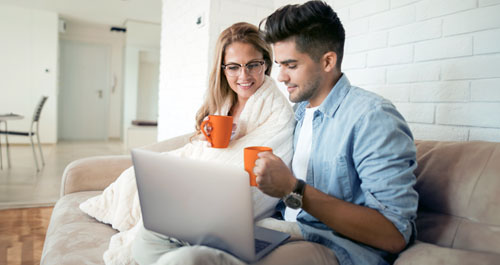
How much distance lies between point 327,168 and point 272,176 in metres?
0.27

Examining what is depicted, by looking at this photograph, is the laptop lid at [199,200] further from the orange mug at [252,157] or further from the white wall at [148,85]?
the white wall at [148,85]

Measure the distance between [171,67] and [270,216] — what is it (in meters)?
2.02

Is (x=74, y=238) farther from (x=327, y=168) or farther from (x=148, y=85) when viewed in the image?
(x=148, y=85)

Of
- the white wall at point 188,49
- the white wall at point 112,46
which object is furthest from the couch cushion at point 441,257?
the white wall at point 112,46

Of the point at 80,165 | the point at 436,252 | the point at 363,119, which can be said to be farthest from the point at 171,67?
the point at 436,252

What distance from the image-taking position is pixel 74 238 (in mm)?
1284

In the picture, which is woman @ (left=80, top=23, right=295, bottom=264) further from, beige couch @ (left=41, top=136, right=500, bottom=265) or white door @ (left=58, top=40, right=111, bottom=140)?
white door @ (left=58, top=40, right=111, bottom=140)

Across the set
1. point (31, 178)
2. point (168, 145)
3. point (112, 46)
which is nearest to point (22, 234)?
point (168, 145)

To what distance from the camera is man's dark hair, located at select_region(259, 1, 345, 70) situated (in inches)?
42.1

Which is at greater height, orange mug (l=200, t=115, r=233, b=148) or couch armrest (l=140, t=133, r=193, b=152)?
orange mug (l=200, t=115, r=233, b=148)

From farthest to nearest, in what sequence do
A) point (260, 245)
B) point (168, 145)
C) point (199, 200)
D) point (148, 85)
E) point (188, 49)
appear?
point (148, 85), point (188, 49), point (168, 145), point (260, 245), point (199, 200)

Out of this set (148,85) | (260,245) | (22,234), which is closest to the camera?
(260,245)

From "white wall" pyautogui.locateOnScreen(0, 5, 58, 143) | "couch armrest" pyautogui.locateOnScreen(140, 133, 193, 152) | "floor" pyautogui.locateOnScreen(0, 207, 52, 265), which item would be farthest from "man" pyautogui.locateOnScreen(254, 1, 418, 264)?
"white wall" pyautogui.locateOnScreen(0, 5, 58, 143)

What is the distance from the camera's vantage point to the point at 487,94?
1254 millimetres
